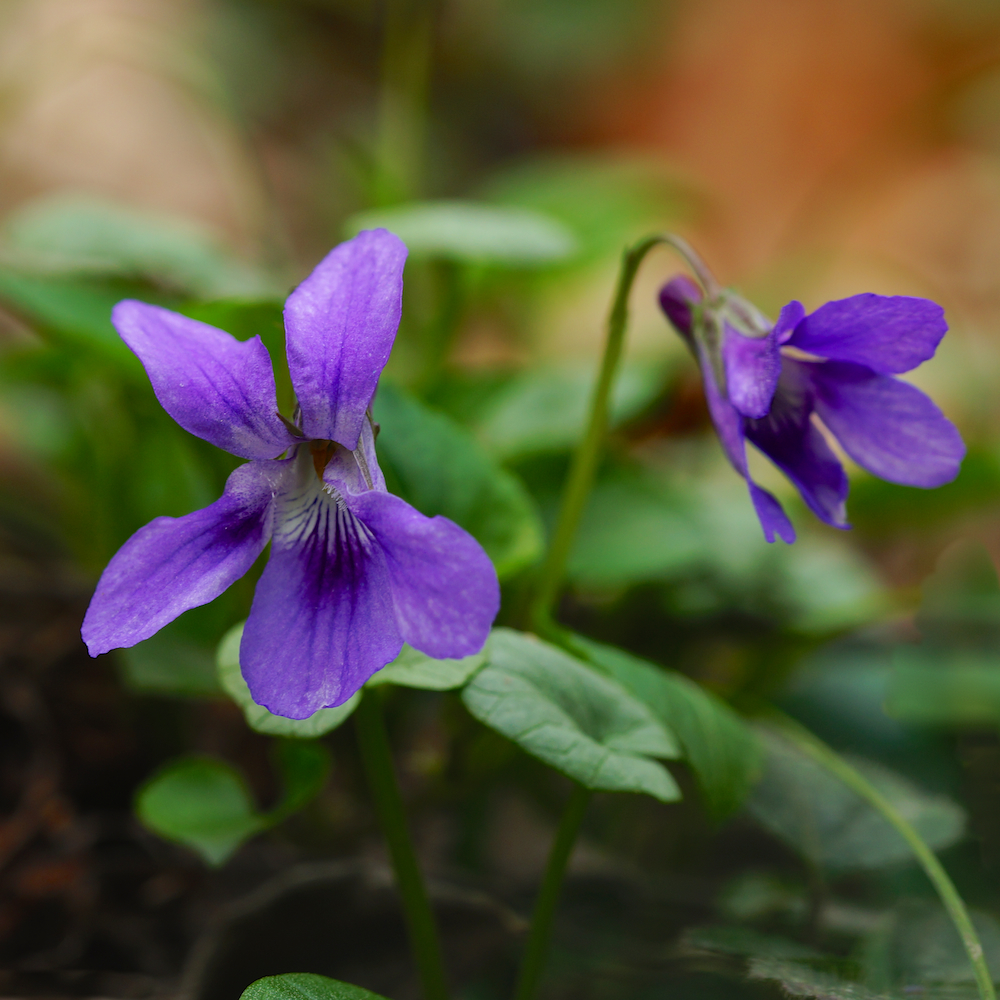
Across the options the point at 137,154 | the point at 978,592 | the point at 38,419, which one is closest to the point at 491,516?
the point at 978,592

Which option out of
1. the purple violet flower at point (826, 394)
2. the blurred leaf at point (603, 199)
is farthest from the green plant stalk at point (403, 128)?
the purple violet flower at point (826, 394)

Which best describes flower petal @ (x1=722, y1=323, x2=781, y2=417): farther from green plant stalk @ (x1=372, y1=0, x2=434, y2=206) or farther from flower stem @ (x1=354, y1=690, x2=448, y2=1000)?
green plant stalk @ (x1=372, y1=0, x2=434, y2=206)

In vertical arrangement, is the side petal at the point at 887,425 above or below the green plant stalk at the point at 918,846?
above

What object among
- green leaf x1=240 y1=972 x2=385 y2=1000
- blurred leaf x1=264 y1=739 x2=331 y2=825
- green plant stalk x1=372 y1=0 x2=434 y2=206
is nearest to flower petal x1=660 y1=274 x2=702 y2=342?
blurred leaf x1=264 y1=739 x2=331 y2=825

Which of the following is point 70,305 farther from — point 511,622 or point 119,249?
point 511,622

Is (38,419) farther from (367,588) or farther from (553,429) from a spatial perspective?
(367,588)

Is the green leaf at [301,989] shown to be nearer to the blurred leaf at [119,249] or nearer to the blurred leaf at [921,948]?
the blurred leaf at [921,948]

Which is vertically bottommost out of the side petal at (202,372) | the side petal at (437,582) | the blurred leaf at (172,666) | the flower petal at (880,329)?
the blurred leaf at (172,666)

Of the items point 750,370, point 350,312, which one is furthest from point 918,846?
point 350,312
